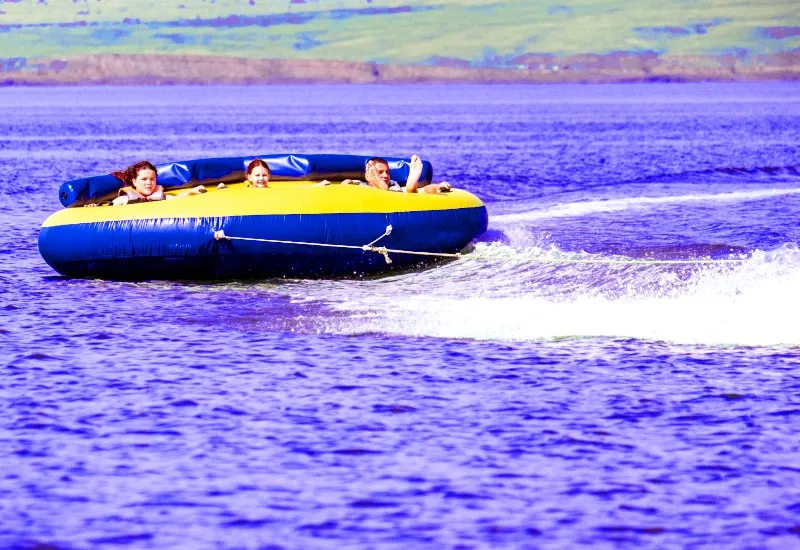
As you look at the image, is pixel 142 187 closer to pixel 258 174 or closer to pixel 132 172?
pixel 132 172

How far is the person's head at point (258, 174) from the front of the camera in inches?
576

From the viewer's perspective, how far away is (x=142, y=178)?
14344mm

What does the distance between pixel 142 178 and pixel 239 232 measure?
4.36 ft

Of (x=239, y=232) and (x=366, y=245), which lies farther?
(x=366, y=245)

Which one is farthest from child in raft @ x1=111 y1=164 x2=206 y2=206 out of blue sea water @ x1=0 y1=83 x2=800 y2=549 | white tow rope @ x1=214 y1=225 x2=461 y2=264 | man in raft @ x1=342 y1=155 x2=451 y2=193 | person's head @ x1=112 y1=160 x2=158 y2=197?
man in raft @ x1=342 y1=155 x2=451 y2=193

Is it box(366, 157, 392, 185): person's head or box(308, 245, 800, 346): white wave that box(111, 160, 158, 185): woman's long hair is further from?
box(308, 245, 800, 346): white wave

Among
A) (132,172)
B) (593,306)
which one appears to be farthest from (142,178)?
(593,306)

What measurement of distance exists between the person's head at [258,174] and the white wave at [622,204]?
22.4ft

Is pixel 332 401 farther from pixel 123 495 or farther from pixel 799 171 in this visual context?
pixel 799 171

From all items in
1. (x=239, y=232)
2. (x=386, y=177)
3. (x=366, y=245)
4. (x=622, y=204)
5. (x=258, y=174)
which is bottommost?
(x=622, y=204)

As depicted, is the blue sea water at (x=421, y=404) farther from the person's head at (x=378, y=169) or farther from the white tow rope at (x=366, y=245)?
the person's head at (x=378, y=169)

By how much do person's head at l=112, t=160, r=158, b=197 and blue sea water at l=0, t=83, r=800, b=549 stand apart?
Answer: 1015 millimetres

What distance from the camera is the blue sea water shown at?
676 centimetres

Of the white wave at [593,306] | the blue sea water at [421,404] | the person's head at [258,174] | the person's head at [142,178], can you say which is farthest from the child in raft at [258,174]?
the white wave at [593,306]
